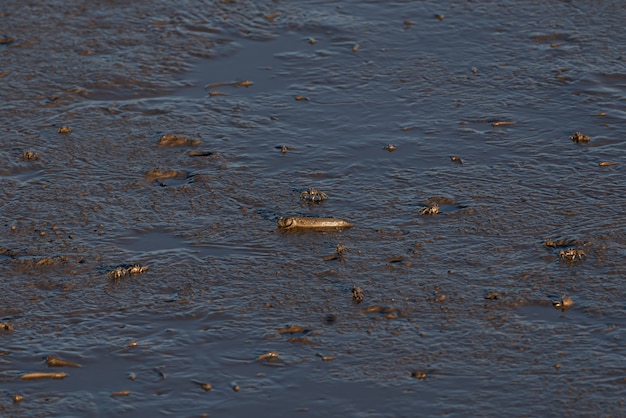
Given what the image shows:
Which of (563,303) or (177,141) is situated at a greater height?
(177,141)

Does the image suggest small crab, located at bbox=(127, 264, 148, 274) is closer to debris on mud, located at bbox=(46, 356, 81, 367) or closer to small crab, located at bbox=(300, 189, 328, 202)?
debris on mud, located at bbox=(46, 356, 81, 367)

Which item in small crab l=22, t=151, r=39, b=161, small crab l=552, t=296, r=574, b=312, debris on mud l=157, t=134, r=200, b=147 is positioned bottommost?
small crab l=552, t=296, r=574, b=312

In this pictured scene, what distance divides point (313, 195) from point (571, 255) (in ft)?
6.11

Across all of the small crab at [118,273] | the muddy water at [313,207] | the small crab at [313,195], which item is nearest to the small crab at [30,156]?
the muddy water at [313,207]

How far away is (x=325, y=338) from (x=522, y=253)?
5.08ft

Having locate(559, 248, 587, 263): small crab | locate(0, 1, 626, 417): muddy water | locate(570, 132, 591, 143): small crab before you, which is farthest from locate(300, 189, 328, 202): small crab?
locate(570, 132, 591, 143): small crab

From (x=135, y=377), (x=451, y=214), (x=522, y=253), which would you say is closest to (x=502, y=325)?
(x=522, y=253)

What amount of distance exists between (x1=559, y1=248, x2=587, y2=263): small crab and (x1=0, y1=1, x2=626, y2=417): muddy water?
1.0 inches

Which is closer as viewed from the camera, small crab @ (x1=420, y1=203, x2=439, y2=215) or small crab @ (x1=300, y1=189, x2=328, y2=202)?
small crab @ (x1=420, y1=203, x2=439, y2=215)

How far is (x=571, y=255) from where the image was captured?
6926 mm

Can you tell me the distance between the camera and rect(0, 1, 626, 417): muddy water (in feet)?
19.7

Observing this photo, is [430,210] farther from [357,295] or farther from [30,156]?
[30,156]

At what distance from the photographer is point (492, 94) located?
916 centimetres

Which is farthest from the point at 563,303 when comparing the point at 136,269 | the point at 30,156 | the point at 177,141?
the point at 30,156
